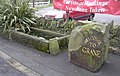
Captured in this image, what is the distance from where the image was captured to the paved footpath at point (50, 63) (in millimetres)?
5004

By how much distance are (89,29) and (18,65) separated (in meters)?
2.15

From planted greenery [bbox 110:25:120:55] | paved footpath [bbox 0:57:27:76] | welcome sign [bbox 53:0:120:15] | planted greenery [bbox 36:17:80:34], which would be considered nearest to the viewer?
paved footpath [bbox 0:57:27:76]

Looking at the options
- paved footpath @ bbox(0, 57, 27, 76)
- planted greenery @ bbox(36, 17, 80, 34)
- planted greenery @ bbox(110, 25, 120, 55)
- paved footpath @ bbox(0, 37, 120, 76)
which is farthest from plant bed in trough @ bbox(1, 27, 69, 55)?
planted greenery @ bbox(110, 25, 120, 55)

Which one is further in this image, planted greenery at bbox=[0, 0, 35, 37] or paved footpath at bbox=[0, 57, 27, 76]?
planted greenery at bbox=[0, 0, 35, 37]

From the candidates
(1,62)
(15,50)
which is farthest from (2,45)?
(1,62)

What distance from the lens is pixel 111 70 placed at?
512cm

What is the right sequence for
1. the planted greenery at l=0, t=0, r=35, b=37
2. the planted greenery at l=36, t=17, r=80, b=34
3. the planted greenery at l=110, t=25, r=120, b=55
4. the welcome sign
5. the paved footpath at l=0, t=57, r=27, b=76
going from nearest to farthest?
the paved footpath at l=0, t=57, r=27, b=76 → the planted greenery at l=110, t=25, r=120, b=55 → the welcome sign → the planted greenery at l=36, t=17, r=80, b=34 → the planted greenery at l=0, t=0, r=35, b=37

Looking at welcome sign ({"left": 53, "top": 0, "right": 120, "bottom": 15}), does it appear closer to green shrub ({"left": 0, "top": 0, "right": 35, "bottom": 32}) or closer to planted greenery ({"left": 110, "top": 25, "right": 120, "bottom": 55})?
planted greenery ({"left": 110, "top": 25, "right": 120, "bottom": 55})

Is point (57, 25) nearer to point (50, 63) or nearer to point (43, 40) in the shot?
point (43, 40)

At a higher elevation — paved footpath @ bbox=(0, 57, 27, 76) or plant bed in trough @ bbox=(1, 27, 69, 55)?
plant bed in trough @ bbox=(1, 27, 69, 55)

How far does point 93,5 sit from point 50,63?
285 centimetres

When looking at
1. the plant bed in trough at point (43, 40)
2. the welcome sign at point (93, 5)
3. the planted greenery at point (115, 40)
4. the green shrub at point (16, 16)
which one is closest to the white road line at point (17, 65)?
the plant bed in trough at point (43, 40)

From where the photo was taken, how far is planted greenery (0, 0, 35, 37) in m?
7.84

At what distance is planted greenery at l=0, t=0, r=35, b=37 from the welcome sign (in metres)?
1.37
